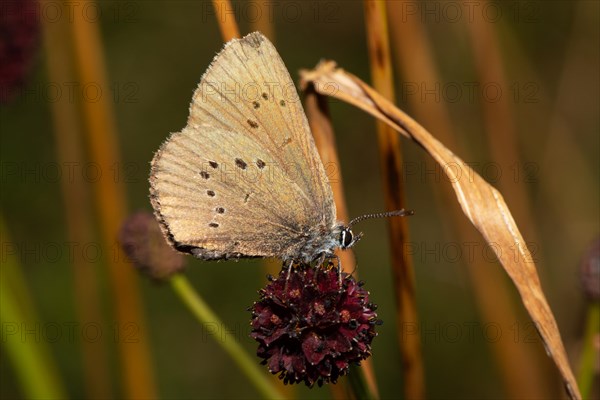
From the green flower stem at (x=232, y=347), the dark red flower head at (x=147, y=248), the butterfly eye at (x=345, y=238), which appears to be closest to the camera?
the green flower stem at (x=232, y=347)

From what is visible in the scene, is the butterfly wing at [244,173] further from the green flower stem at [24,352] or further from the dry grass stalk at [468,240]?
the dry grass stalk at [468,240]

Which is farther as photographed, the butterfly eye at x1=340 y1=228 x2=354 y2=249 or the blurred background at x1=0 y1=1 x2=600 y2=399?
the blurred background at x1=0 y1=1 x2=600 y2=399

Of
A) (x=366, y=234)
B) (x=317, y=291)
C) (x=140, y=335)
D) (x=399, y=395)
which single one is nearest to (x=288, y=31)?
(x=366, y=234)

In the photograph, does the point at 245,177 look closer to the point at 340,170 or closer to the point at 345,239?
the point at 345,239

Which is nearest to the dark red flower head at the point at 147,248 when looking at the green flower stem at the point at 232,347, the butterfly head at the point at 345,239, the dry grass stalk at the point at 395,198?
the green flower stem at the point at 232,347

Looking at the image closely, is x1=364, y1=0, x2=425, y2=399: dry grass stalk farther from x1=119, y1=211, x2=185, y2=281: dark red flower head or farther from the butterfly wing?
x1=119, y1=211, x2=185, y2=281: dark red flower head

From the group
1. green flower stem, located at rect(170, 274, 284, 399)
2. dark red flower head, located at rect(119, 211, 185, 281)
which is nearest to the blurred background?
dark red flower head, located at rect(119, 211, 185, 281)
